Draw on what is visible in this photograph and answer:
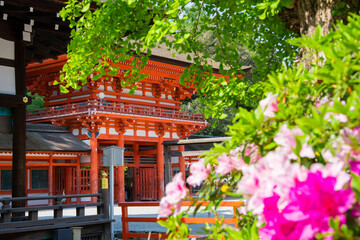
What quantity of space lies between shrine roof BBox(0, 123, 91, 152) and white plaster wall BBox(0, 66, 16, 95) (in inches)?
289

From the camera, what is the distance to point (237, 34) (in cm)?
573

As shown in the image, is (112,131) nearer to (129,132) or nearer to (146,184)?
(129,132)

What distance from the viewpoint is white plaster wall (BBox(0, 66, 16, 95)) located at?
7.41 meters

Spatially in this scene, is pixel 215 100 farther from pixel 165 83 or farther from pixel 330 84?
pixel 165 83

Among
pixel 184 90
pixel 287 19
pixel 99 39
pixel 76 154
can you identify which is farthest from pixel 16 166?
pixel 184 90

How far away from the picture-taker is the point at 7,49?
7.60m

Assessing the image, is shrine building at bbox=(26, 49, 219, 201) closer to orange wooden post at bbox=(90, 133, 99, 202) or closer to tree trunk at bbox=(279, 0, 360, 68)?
orange wooden post at bbox=(90, 133, 99, 202)

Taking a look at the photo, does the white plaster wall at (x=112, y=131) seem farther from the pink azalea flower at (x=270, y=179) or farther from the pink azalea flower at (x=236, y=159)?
the pink azalea flower at (x=270, y=179)

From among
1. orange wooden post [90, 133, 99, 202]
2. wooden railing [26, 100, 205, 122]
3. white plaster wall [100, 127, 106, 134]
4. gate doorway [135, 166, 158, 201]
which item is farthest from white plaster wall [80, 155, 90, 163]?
gate doorway [135, 166, 158, 201]

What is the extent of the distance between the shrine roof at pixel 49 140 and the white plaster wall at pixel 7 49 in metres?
7.36

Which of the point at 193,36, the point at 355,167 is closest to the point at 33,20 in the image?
the point at 193,36

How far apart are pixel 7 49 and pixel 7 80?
587 millimetres

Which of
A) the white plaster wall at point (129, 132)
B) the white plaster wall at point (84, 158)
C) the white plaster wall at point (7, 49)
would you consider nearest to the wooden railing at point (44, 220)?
the white plaster wall at point (7, 49)

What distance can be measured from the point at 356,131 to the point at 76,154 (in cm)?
1703
